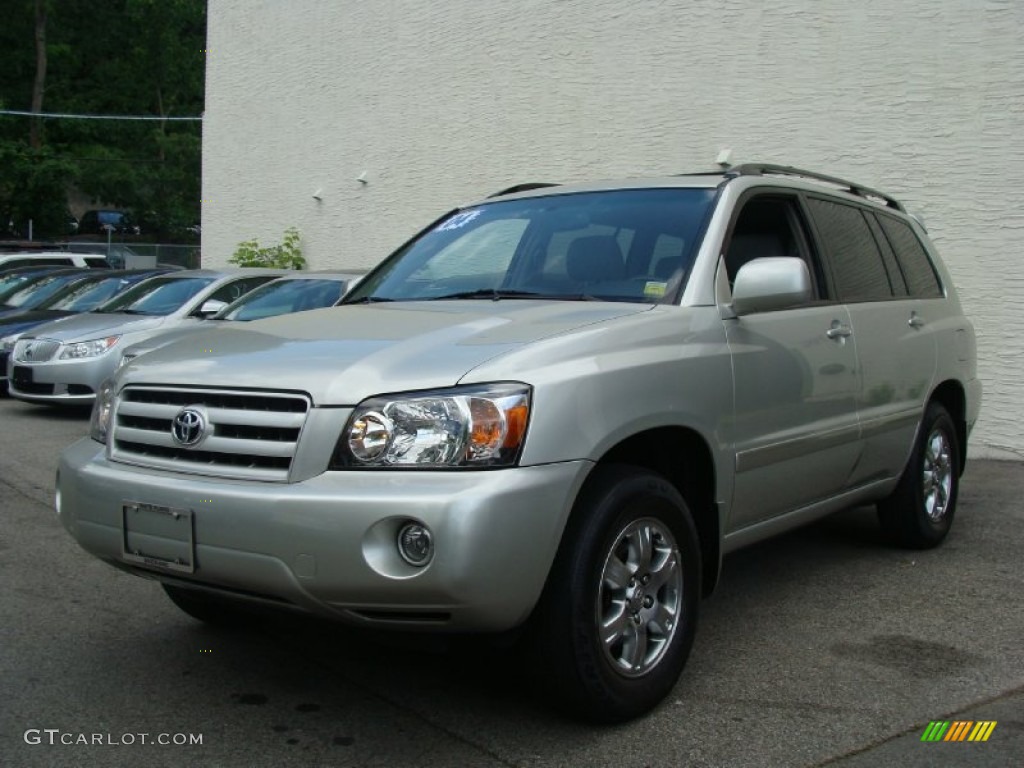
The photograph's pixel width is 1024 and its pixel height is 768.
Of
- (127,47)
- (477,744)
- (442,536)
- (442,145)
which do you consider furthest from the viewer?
(127,47)

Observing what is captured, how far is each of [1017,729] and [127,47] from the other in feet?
148

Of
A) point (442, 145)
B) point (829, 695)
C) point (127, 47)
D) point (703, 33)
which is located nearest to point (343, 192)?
point (442, 145)

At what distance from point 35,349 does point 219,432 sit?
27.4 feet

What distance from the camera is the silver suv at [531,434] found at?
10.5 ft

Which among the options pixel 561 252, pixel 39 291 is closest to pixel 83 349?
pixel 39 291

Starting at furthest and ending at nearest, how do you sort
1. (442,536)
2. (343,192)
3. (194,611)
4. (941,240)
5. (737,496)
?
(343,192), (941,240), (194,611), (737,496), (442,536)

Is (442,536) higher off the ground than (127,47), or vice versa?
(127,47)

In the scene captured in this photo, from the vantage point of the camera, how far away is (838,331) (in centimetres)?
493

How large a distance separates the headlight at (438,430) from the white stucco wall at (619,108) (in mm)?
7279

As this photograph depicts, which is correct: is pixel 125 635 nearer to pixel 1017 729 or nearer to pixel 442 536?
pixel 442 536

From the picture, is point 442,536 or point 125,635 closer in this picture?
point 442,536

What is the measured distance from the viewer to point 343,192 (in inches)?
675

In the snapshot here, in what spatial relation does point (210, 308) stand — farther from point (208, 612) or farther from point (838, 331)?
point (838, 331)

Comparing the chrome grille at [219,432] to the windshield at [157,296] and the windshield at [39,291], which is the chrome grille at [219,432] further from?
the windshield at [39,291]
